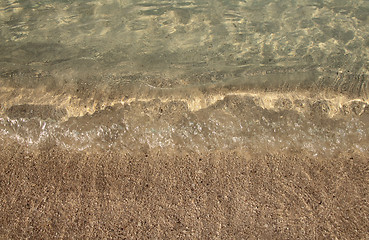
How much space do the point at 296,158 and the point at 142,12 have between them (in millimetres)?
4104

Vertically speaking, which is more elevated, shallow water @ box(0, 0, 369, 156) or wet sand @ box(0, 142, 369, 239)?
shallow water @ box(0, 0, 369, 156)

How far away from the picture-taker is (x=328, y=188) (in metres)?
3.32

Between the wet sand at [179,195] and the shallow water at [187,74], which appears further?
the shallow water at [187,74]

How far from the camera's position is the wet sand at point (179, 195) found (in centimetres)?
306

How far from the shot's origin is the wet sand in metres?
3.06

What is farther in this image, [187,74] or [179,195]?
[187,74]

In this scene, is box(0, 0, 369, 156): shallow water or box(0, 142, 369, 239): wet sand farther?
box(0, 0, 369, 156): shallow water

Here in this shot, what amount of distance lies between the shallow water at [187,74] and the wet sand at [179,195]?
0.21 metres

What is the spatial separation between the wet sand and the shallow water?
21 centimetres

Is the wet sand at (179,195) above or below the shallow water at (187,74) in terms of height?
below

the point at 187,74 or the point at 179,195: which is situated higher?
the point at 187,74

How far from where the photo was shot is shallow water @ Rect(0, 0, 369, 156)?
3865 mm

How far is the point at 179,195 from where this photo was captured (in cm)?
330

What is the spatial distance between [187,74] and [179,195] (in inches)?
87.9
